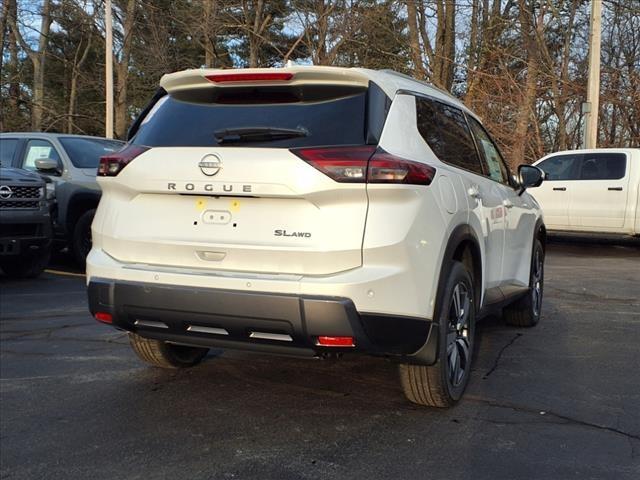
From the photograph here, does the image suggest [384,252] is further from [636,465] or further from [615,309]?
[615,309]

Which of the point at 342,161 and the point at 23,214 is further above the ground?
the point at 342,161

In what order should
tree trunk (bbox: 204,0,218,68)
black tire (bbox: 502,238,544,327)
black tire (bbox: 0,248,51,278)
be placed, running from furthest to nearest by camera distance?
tree trunk (bbox: 204,0,218,68)
black tire (bbox: 0,248,51,278)
black tire (bbox: 502,238,544,327)

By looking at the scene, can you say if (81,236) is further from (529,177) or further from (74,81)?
(74,81)

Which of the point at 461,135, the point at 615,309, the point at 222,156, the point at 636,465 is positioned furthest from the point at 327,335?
the point at 615,309

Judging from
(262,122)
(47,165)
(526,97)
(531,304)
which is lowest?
(531,304)

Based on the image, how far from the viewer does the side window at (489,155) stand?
4.93 meters

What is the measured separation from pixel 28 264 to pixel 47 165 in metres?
1.33

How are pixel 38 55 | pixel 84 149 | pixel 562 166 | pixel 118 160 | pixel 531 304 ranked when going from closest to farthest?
pixel 118 160
pixel 531 304
pixel 84 149
pixel 562 166
pixel 38 55

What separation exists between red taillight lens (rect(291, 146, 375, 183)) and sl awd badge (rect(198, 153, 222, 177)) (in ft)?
1.43

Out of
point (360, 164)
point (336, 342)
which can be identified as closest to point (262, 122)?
point (360, 164)

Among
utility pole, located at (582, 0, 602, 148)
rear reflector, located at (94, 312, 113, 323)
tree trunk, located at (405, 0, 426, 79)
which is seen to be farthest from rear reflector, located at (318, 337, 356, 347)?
tree trunk, located at (405, 0, 426, 79)

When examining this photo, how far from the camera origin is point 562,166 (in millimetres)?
12977

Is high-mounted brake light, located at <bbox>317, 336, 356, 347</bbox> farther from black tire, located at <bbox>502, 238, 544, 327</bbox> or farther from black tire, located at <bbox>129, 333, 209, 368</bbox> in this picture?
black tire, located at <bbox>502, 238, 544, 327</bbox>

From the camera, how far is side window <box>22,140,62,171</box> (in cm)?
965
